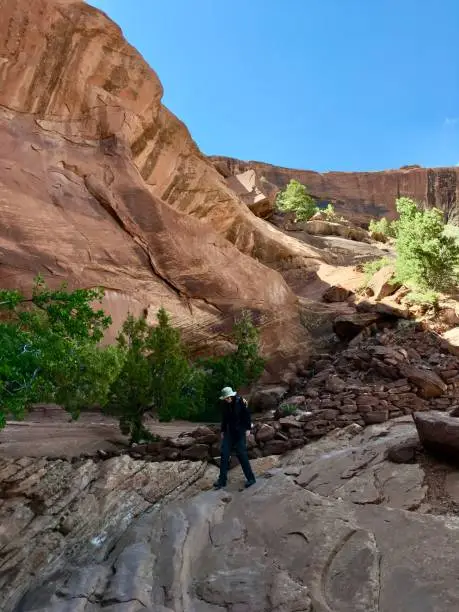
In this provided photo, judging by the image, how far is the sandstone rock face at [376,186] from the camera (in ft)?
222

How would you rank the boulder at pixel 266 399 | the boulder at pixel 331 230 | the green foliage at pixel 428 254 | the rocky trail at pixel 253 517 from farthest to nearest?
the boulder at pixel 331 230
the green foliage at pixel 428 254
the boulder at pixel 266 399
the rocky trail at pixel 253 517

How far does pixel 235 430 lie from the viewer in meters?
8.42

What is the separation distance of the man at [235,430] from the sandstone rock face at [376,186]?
203 ft

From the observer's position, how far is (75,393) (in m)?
10.5

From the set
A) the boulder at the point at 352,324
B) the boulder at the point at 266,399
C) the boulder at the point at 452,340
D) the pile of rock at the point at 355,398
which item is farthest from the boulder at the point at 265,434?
the boulder at the point at 352,324

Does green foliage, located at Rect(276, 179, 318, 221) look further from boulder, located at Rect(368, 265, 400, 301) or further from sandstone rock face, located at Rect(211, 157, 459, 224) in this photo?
boulder, located at Rect(368, 265, 400, 301)

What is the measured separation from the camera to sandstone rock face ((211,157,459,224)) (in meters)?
67.6

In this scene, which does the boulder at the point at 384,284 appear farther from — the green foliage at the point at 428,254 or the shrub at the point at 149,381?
the shrub at the point at 149,381

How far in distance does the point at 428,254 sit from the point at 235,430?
15.0 m

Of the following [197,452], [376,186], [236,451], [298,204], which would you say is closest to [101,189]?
[197,452]

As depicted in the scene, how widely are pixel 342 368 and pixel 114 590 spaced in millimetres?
12461

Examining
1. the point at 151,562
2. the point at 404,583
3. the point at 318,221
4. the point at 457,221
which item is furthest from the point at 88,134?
the point at 457,221

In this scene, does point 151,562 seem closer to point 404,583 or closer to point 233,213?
point 404,583

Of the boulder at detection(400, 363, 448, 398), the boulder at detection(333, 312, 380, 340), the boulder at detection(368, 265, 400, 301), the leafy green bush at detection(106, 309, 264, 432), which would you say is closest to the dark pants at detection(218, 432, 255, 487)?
the leafy green bush at detection(106, 309, 264, 432)
